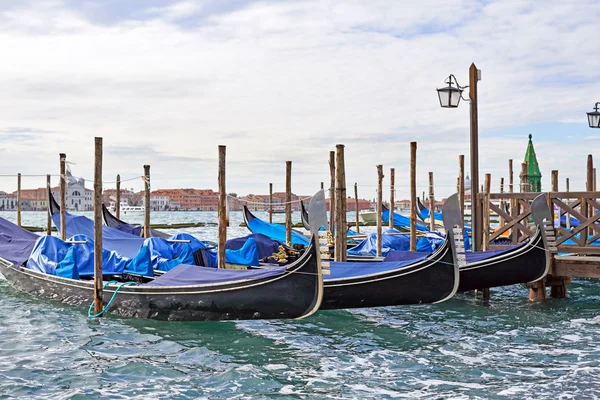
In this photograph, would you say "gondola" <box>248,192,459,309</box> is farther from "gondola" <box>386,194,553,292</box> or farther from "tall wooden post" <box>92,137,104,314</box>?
"tall wooden post" <box>92,137,104,314</box>

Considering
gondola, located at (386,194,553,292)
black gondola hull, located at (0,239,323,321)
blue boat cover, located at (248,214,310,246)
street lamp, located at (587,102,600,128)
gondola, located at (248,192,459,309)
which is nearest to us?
black gondola hull, located at (0,239,323,321)

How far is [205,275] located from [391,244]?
5.42 metres

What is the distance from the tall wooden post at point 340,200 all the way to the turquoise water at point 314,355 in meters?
0.91

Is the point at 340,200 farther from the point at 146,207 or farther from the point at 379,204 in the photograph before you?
the point at 146,207

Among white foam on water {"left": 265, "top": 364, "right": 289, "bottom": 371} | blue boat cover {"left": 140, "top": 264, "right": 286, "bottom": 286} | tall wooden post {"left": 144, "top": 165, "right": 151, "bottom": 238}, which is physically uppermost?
tall wooden post {"left": 144, "top": 165, "right": 151, "bottom": 238}

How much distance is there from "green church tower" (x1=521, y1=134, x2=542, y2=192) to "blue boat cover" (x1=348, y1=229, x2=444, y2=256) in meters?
5.46

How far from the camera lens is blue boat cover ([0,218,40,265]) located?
9.38 meters

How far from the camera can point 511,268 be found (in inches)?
300

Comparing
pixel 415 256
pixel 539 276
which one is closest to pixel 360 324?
pixel 415 256

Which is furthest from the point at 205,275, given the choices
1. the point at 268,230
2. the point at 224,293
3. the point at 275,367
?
the point at 268,230

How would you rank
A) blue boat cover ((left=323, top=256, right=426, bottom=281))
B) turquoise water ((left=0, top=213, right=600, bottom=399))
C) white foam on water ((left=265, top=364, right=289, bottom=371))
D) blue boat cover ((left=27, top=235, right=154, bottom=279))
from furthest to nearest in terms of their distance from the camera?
blue boat cover ((left=27, top=235, right=154, bottom=279)), blue boat cover ((left=323, top=256, right=426, bottom=281)), white foam on water ((left=265, top=364, right=289, bottom=371)), turquoise water ((left=0, top=213, right=600, bottom=399))

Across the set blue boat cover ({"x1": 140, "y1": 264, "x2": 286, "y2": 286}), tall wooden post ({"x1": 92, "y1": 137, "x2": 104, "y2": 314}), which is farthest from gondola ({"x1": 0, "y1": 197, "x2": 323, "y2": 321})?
tall wooden post ({"x1": 92, "y1": 137, "x2": 104, "y2": 314})

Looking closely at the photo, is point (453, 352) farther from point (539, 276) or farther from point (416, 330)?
point (539, 276)

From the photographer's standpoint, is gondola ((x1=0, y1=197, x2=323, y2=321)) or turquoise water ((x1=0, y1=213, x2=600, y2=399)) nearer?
turquoise water ((x1=0, y1=213, x2=600, y2=399))
